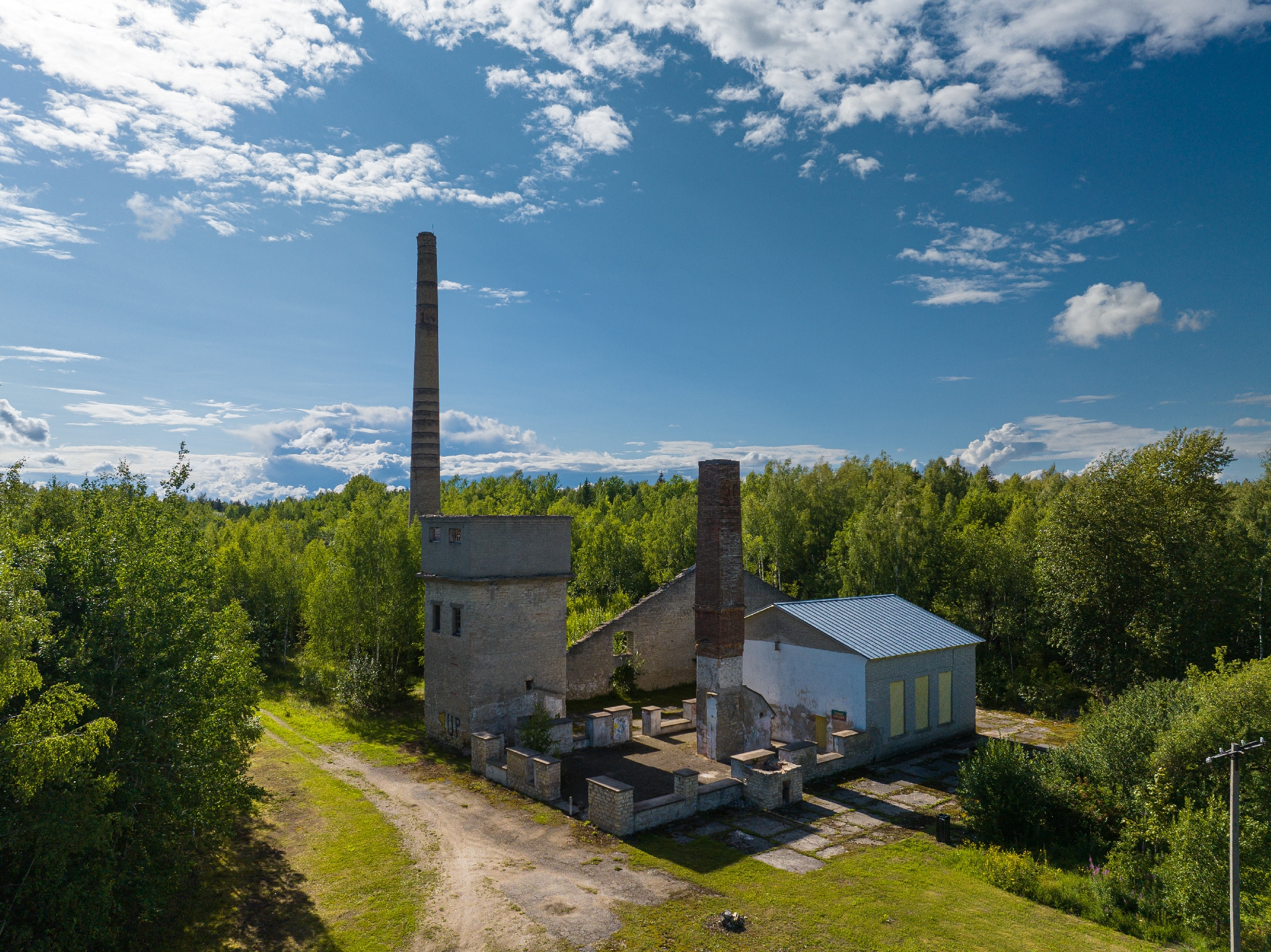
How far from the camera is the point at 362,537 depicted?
1120 inches

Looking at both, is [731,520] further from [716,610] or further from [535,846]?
[535,846]

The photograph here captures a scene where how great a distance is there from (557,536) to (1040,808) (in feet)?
47.7

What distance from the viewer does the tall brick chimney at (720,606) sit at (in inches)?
786

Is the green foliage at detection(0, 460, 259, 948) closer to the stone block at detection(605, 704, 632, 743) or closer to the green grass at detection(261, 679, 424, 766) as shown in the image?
the green grass at detection(261, 679, 424, 766)

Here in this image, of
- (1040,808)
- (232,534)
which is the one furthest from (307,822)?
(232,534)

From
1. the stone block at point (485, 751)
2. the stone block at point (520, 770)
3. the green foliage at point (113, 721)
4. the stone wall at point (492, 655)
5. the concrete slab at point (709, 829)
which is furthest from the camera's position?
the stone wall at point (492, 655)

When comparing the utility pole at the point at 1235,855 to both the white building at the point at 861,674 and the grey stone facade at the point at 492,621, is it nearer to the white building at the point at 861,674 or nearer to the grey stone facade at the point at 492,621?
the white building at the point at 861,674

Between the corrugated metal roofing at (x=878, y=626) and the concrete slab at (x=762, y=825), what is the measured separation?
19.2ft

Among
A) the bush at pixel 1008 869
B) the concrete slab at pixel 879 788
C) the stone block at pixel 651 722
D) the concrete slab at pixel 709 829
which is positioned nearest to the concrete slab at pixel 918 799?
the concrete slab at pixel 879 788

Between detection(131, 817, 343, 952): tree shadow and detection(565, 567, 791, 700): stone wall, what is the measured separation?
14230 millimetres

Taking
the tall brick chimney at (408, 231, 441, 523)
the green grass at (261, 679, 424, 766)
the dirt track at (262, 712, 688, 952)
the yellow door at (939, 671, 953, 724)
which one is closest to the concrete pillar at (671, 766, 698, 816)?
the dirt track at (262, 712, 688, 952)

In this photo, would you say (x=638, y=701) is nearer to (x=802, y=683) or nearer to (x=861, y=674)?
(x=802, y=683)

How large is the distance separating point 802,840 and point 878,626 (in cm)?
924

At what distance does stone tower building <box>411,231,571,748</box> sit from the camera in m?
Result: 21.2
